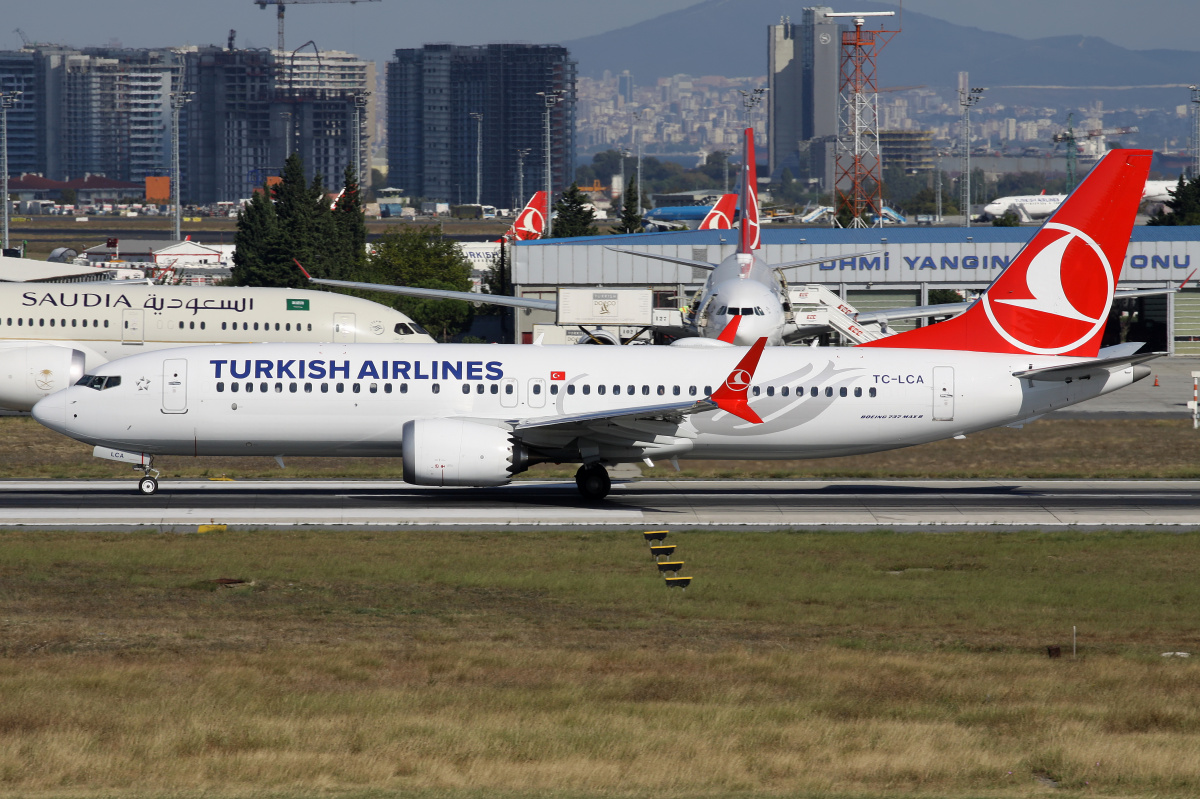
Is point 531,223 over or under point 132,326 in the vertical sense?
over

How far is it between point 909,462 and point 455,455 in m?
19.9

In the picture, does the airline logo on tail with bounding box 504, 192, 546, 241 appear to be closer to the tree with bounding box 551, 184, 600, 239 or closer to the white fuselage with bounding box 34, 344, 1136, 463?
the tree with bounding box 551, 184, 600, 239

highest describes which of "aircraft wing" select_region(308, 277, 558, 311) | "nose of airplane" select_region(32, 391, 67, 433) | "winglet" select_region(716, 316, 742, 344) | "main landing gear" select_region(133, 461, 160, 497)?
"aircraft wing" select_region(308, 277, 558, 311)

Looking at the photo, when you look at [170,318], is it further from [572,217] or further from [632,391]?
[572,217]

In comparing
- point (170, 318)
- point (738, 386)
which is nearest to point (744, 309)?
point (738, 386)

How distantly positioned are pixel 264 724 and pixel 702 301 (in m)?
49.1

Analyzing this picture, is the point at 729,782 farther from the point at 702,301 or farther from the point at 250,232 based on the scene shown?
the point at 250,232

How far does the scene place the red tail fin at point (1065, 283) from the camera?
1499 inches

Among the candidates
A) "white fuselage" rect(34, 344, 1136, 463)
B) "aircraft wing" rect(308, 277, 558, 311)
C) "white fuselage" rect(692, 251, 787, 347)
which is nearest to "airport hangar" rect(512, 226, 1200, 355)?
"aircraft wing" rect(308, 277, 558, 311)

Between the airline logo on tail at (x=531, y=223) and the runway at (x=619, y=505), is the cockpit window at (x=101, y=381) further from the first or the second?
the airline logo on tail at (x=531, y=223)

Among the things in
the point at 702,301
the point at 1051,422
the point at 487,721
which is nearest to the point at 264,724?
the point at 487,721

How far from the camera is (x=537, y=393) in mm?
36250

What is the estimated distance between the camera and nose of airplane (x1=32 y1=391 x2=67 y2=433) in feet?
117

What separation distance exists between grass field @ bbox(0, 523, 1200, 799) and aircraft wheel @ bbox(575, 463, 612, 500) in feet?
19.1
